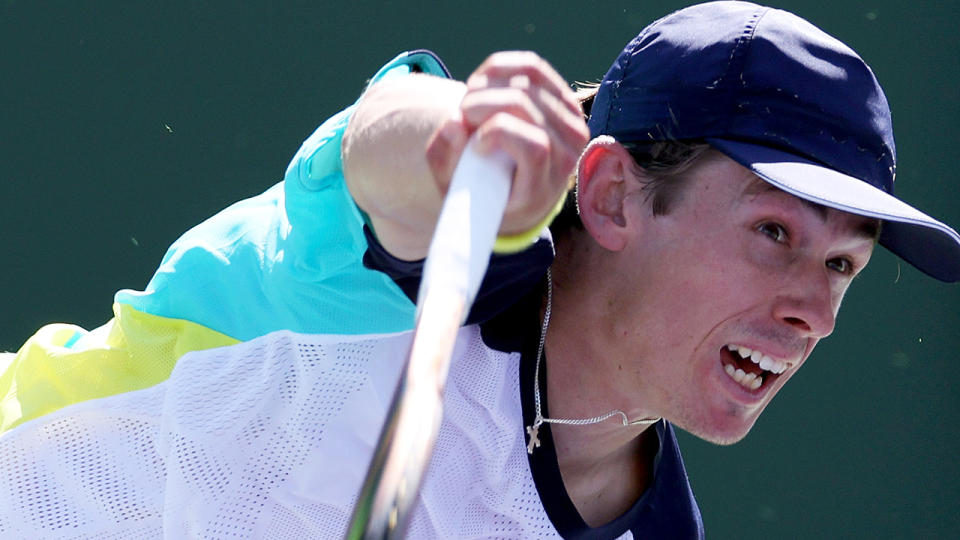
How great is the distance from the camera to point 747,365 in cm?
177

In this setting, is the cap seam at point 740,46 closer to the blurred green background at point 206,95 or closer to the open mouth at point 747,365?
the open mouth at point 747,365

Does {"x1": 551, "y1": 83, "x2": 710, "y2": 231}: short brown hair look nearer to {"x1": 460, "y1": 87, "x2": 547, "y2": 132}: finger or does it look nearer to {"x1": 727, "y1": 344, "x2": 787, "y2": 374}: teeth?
{"x1": 727, "y1": 344, "x2": 787, "y2": 374}: teeth

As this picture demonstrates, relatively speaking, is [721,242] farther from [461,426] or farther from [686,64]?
[461,426]

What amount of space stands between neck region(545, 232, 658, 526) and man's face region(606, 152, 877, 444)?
31 mm

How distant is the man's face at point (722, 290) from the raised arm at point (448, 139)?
1.46 ft

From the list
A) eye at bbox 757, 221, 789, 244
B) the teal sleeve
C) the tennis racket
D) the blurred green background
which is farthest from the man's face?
the blurred green background

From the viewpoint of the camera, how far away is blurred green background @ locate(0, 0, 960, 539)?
2814 millimetres

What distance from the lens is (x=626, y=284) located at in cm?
170

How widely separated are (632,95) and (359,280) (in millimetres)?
466

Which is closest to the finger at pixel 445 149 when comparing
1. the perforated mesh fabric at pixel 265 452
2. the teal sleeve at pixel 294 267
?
the teal sleeve at pixel 294 267

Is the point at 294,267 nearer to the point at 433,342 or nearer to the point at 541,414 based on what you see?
the point at 541,414

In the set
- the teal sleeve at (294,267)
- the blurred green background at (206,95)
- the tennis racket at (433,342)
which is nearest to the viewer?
the tennis racket at (433,342)

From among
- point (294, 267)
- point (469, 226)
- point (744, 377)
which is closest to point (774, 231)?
point (744, 377)

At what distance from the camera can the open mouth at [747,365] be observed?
1.72 m
